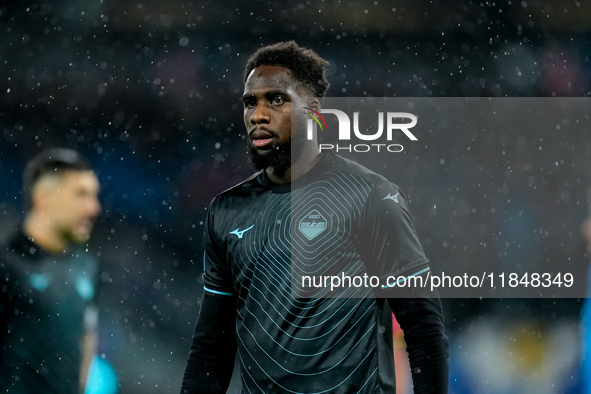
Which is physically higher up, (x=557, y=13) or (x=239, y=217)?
(x=557, y=13)

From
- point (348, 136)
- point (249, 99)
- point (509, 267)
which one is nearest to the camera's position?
point (249, 99)

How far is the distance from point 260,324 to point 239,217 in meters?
0.35

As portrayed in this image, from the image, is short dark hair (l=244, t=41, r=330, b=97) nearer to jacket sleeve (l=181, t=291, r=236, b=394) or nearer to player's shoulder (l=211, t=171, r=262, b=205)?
player's shoulder (l=211, t=171, r=262, b=205)

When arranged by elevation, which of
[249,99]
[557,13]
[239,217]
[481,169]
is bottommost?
[239,217]

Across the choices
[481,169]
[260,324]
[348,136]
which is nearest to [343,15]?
[481,169]

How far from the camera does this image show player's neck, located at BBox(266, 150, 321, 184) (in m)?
1.82

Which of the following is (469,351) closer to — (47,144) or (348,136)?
(348,136)

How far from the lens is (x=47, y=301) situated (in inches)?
112

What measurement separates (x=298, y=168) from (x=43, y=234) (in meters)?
2.05

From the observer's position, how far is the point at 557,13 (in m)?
3.75

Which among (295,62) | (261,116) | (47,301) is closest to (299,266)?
(261,116)

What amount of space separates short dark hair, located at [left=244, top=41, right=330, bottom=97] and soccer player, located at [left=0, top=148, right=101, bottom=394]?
162 cm

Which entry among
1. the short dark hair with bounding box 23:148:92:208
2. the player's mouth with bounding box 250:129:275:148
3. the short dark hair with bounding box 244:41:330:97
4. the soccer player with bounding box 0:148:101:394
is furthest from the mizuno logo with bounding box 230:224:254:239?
the short dark hair with bounding box 23:148:92:208

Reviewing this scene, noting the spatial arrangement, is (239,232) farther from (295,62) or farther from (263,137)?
(295,62)
